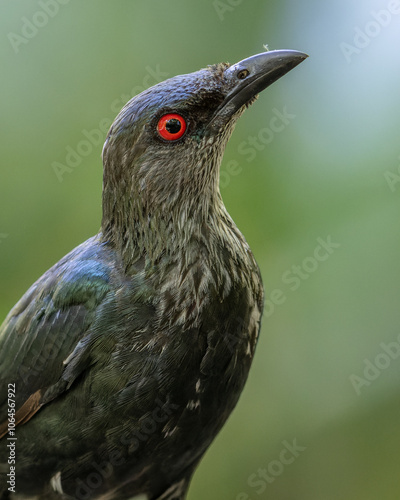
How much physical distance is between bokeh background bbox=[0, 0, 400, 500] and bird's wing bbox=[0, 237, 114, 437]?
62.2 inches

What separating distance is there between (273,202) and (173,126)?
204 cm

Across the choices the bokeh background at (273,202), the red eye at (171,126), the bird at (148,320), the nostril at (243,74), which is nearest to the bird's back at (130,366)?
the bird at (148,320)

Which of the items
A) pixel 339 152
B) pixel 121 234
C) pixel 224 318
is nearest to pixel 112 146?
pixel 121 234

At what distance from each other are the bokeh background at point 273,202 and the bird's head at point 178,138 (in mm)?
1774

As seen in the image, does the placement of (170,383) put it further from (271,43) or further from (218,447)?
(271,43)

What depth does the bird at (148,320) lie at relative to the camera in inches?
93.2

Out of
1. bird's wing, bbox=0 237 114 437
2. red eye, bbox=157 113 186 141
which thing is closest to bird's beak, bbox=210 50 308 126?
red eye, bbox=157 113 186 141

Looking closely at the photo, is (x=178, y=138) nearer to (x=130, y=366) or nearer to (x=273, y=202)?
(x=130, y=366)

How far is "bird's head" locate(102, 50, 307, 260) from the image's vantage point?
231 cm

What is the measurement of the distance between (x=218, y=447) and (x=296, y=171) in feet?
6.44

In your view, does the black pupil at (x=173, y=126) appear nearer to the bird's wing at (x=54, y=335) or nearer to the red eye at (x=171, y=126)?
the red eye at (x=171, y=126)

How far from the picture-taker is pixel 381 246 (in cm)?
437

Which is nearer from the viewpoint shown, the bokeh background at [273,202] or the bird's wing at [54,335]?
the bird's wing at [54,335]

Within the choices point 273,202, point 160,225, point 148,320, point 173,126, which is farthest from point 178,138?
point 273,202
